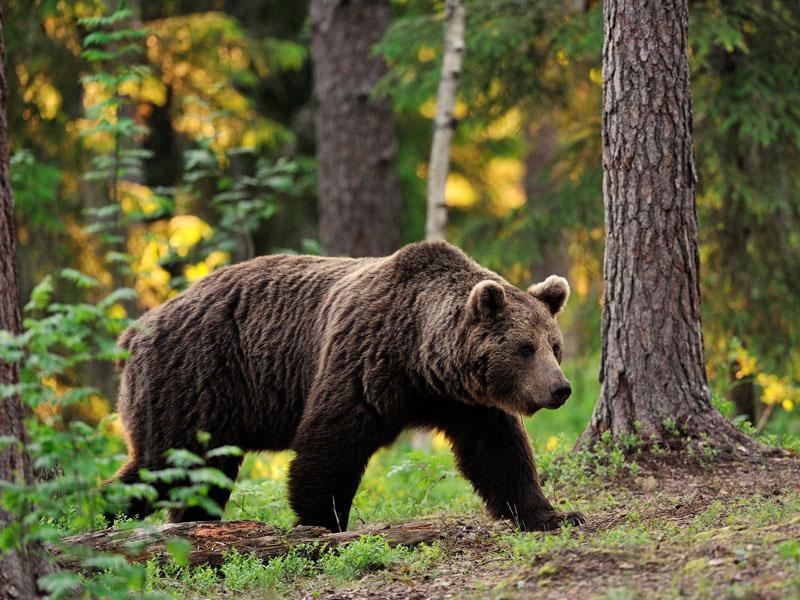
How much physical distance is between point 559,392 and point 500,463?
0.78 m

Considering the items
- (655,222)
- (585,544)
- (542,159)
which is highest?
(542,159)

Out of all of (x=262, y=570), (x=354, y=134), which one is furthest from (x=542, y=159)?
(x=262, y=570)

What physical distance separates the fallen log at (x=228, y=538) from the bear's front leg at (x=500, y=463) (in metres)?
0.56

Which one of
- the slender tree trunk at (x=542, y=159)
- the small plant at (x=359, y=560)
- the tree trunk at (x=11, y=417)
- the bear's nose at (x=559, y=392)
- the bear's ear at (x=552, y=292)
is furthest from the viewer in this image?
the slender tree trunk at (x=542, y=159)

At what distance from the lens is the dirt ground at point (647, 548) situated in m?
4.63

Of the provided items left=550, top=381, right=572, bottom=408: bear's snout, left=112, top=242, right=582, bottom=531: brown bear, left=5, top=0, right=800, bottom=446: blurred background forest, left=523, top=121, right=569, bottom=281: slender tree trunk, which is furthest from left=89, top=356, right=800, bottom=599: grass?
left=523, top=121, right=569, bottom=281: slender tree trunk

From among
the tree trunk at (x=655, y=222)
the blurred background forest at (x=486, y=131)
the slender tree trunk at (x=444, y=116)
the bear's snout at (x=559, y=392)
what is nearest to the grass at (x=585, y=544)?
the tree trunk at (x=655, y=222)

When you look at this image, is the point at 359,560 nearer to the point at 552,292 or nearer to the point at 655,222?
the point at 552,292

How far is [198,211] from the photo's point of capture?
17.9 metres

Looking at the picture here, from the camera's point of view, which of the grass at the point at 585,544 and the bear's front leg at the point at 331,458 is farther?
the bear's front leg at the point at 331,458

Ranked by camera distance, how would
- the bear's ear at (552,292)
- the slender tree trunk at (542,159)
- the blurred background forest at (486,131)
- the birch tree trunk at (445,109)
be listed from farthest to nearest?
the slender tree trunk at (542,159)
the birch tree trunk at (445,109)
the blurred background forest at (486,131)
the bear's ear at (552,292)

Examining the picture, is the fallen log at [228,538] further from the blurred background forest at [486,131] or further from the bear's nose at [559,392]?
the blurred background forest at [486,131]

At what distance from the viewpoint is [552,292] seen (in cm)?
707

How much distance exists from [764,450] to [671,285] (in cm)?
137
